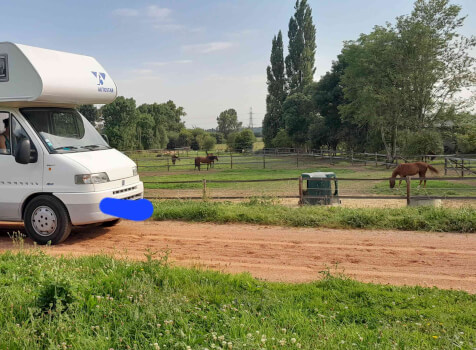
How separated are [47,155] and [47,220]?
3.77 feet

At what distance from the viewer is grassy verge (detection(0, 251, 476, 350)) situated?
3.20 metres

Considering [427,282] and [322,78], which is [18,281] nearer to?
[427,282]

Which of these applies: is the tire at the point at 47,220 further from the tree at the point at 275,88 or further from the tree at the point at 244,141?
the tree at the point at 244,141

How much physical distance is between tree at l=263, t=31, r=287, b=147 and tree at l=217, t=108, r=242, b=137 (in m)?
57.9

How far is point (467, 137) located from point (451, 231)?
1013 inches

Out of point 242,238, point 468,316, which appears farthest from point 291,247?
point 468,316

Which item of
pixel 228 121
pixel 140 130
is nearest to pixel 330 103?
pixel 140 130

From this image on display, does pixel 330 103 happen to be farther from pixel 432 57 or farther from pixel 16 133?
pixel 16 133

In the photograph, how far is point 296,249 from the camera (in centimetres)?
657

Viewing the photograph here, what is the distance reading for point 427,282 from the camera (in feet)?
16.2

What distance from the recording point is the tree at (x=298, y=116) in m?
51.7

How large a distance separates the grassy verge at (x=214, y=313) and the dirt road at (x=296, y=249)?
0.80 meters

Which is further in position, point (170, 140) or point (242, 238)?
point (170, 140)

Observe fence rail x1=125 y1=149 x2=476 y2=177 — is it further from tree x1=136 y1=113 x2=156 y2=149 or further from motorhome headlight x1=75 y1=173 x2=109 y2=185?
motorhome headlight x1=75 y1=173 x2=109 y2=185
